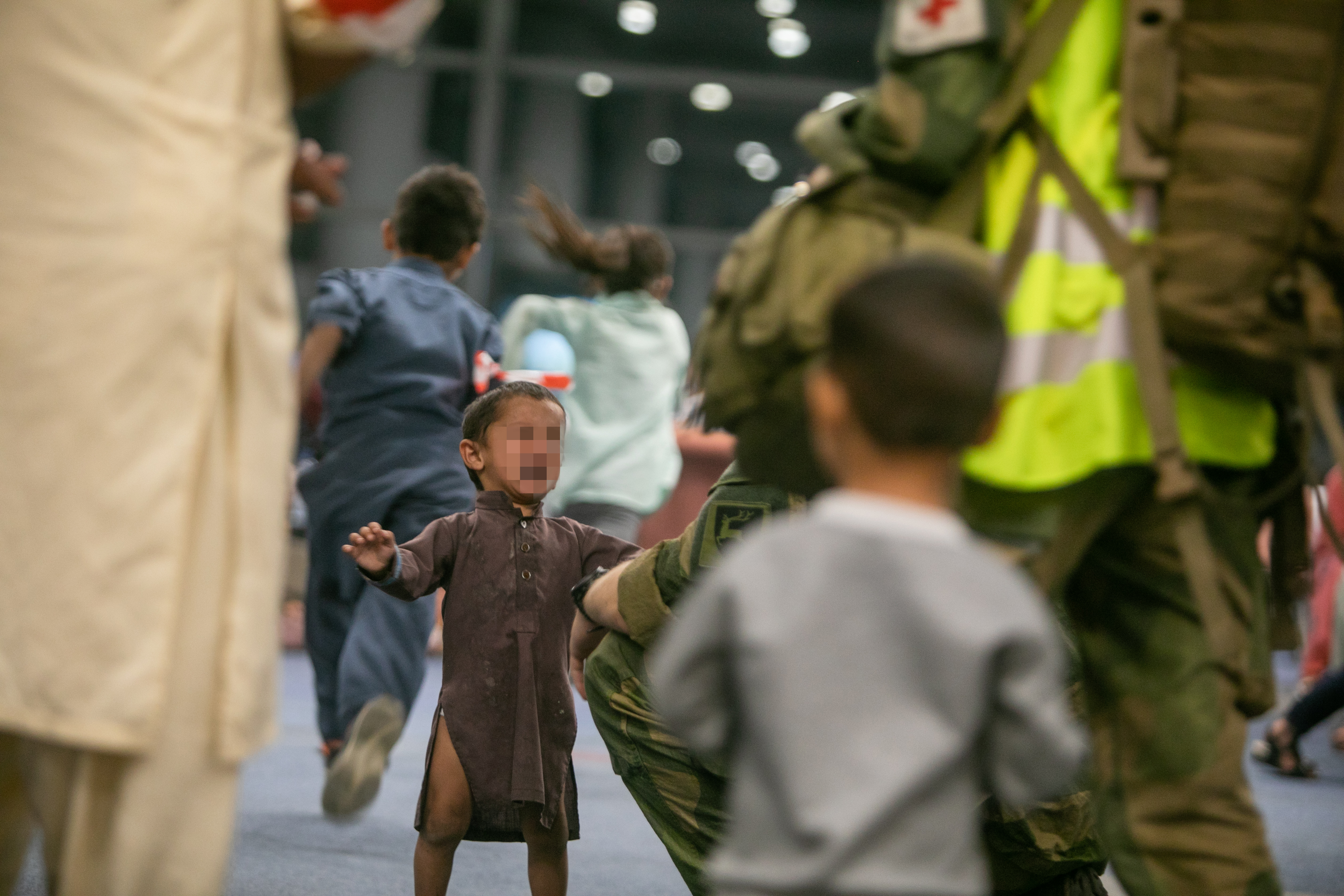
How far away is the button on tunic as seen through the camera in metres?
2.58

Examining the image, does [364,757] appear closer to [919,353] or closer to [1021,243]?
[1021,243]

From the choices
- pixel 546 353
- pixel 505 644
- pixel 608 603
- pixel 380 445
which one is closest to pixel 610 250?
pixel 546 353

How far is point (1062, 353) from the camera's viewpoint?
1688mm

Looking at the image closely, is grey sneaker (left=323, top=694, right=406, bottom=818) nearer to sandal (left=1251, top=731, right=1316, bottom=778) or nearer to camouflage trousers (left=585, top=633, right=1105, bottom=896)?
camouflage trousers (left=585, top=633, right=1105, bottom=896)

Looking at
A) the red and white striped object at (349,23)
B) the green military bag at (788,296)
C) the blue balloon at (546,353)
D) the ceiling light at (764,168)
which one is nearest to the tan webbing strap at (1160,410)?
the green military bag at (788,296)

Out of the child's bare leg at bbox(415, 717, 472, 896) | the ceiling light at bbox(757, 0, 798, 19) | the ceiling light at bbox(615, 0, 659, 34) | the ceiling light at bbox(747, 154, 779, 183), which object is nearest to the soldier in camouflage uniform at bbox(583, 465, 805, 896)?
the child's bare leg at bbox(415, 717, 472, 896)

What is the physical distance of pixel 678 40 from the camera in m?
12.5

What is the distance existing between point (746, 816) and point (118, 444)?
0.73m

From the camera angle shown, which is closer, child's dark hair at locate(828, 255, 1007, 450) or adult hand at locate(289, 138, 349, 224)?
child's dark hair at locate(828, 255, 1007, 450)

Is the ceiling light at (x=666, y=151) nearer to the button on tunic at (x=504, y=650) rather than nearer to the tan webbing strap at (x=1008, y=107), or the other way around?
the button on tunic at (x=504, y=650)

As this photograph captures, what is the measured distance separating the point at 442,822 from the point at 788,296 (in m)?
1.37

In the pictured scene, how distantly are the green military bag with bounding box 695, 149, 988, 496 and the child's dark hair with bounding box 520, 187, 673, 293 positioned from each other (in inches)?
127

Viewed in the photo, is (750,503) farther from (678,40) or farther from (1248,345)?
(678,40)

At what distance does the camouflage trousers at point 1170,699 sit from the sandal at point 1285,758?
A: 4.05 meters
